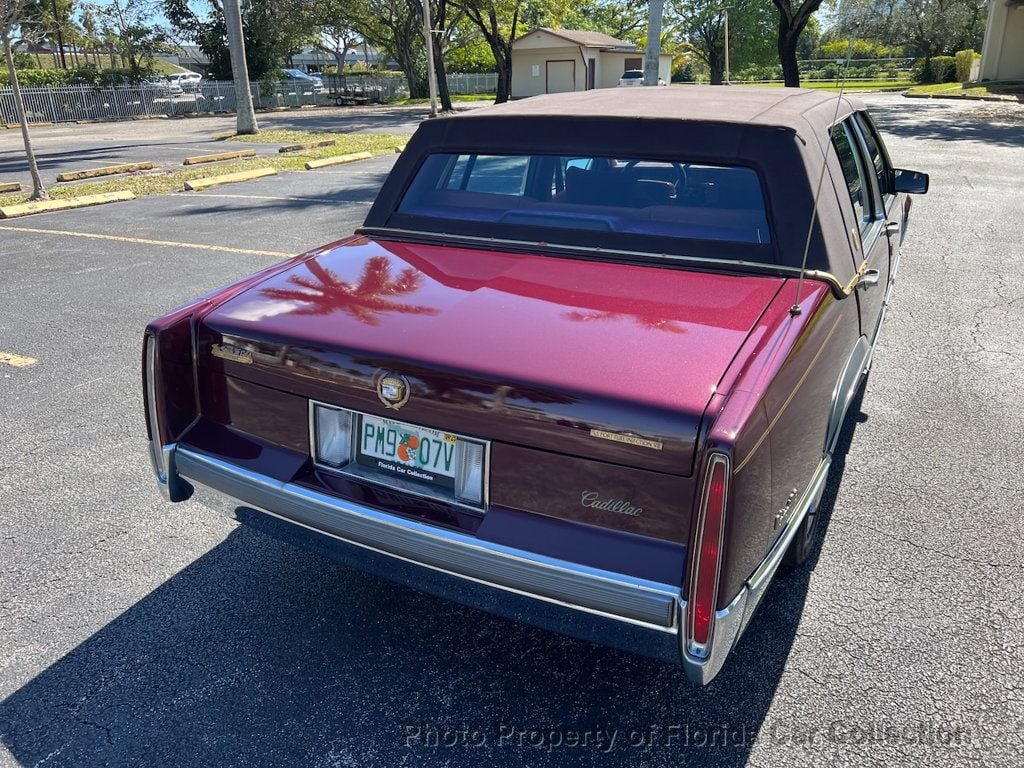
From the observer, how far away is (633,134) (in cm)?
314

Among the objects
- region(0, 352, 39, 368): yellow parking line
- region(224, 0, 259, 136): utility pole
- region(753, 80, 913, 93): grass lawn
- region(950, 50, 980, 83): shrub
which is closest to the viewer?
region(0, 352, 39, 368): yellow parking line

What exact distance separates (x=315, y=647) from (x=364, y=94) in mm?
44548

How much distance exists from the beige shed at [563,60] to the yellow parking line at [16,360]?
4469cm

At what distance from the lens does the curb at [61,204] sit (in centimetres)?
1091

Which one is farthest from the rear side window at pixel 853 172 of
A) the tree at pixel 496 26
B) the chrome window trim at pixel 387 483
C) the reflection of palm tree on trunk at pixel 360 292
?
the tree at pixel 496 26

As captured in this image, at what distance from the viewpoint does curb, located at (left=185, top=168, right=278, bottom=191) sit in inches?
500

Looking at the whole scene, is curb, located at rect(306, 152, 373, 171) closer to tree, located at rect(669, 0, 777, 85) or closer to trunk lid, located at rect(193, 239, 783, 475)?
trunk lid, located at rect(193, 239, 783, 475)

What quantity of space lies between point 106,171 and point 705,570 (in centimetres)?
1541

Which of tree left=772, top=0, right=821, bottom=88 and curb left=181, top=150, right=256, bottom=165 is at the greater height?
tree left=772, top=0, right=821, bottom=88

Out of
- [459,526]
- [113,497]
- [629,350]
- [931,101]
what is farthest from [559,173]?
[931,101]

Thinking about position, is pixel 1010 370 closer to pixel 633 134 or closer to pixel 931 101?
pixel 633 134

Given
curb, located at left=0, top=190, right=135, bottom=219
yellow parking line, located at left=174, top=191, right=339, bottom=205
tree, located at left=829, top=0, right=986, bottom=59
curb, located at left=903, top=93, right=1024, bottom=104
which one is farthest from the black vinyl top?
tree, located at left=829, top=0, right=986, bottom=59

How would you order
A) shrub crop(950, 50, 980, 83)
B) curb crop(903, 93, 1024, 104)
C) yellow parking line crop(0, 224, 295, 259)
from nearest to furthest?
yellow parking line crop(0, 224, 295, 259)
curb crop(903, 93, 1024, 104)
shrub crop(950, 50, 980, 83)

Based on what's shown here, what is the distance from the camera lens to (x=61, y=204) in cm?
1135
